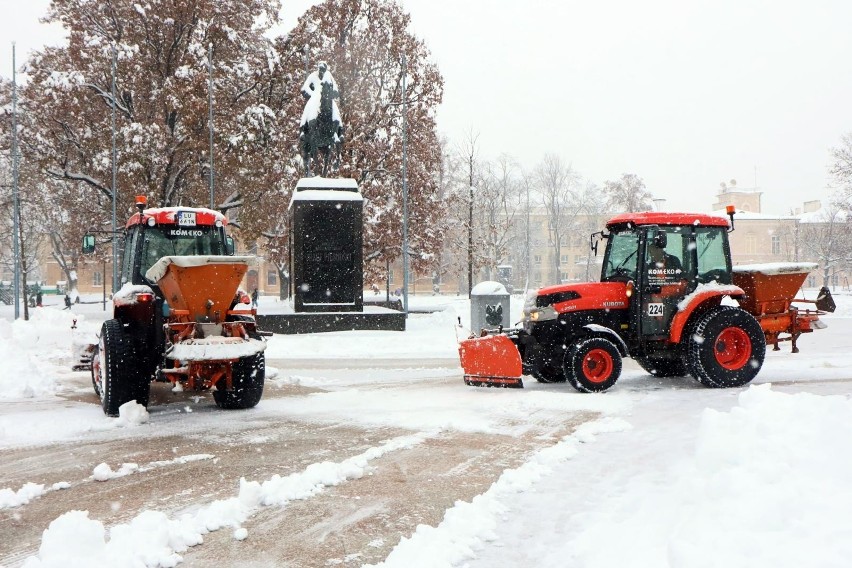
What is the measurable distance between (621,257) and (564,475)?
498cm

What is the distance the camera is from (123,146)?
84.3ft

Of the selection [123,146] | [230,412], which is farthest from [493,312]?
[123,146]

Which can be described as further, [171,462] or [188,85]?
[188,85]

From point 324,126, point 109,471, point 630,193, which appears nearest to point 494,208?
point 630,193

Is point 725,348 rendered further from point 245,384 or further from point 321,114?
point 321,114

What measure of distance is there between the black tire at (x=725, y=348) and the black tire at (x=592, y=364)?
107 cm

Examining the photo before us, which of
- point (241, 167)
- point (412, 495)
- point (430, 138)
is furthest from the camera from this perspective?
point (430, 138)

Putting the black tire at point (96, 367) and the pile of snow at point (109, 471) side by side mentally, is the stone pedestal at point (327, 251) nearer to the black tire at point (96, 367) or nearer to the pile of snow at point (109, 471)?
the black tire at point (96, 367)

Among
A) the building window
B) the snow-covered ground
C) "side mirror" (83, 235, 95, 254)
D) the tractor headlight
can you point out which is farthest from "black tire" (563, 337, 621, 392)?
the building window

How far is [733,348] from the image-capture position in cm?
966

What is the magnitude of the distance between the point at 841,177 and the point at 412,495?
46336mm

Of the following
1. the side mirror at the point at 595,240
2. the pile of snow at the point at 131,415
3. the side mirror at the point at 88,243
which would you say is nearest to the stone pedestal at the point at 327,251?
the side mirror at the point at 595,240

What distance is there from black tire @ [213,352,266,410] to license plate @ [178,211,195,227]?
7.13ft

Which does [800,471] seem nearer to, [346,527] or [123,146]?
[346,527]
